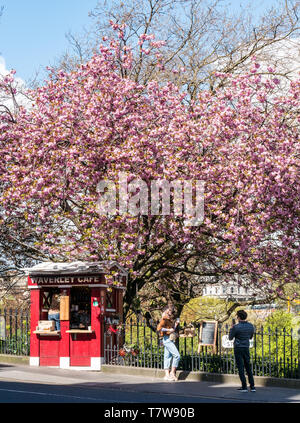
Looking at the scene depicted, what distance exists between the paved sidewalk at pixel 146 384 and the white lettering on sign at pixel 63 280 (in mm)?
2423

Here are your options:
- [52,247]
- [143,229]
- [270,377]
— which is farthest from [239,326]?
[52,247]

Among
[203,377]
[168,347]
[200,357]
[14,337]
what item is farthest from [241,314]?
[14,337]

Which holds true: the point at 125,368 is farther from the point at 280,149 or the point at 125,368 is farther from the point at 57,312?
the point at 280,149

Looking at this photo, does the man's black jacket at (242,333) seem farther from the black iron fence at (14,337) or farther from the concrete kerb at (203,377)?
the black iron fence at (14,337)

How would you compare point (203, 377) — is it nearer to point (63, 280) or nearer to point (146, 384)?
point (146, 384)

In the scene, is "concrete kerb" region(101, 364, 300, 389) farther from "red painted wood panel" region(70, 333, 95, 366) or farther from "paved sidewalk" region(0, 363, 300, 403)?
"red painted wood panel" region(70, 333, 95, 366)

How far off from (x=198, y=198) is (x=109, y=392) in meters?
7.25

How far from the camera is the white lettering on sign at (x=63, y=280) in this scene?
64.2 feet

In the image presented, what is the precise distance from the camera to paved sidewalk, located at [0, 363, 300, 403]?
48.1ft

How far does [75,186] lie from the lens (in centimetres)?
2125

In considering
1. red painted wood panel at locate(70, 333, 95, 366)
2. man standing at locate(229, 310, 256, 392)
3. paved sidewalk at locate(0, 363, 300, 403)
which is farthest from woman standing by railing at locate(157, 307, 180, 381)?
red painted wood panel at locate(70, 333, 95, 366)

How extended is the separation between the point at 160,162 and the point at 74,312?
16.4 feet

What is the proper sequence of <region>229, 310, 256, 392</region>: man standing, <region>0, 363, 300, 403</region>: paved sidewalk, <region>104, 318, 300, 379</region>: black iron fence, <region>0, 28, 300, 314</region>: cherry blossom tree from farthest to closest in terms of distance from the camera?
<region>0, 28, 300, 314</region>: cherry blossom tree < <region>104, 318, 300, 379</region>: black iron fence < <region>229, 310, 256, 392</region>: man standing < <region>0, 363, 300, 403</region>: paved sidewalk

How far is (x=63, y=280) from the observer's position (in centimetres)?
1984
